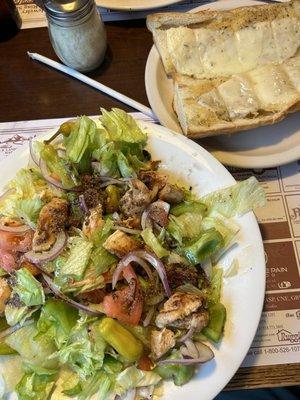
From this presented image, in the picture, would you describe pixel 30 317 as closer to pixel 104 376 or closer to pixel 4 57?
pixel 104 376

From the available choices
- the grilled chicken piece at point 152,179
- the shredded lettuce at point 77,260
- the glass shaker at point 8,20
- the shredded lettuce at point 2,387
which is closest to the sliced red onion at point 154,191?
the grilled chicken piece at point 152,179

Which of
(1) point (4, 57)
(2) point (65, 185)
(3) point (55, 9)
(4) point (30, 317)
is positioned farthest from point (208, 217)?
(1) point (4, 57)

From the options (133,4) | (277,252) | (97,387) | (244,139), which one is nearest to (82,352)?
(97,387)

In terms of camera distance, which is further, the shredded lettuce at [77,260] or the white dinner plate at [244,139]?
the white dinner plate at [244,139]

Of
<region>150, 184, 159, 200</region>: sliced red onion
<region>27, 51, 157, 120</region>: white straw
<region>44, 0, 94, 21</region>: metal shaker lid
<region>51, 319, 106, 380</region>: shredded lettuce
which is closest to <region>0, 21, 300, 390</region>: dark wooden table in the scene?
<region>27, 51, 157, 120</region>: white straw

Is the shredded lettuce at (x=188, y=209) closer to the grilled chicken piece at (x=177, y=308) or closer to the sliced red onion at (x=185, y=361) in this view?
the grilled chicken piece at (x=177, y=308)

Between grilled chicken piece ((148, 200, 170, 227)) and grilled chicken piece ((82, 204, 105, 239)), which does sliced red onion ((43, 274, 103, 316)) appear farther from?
grilled chicken piece ((148, 200, 170, 227))

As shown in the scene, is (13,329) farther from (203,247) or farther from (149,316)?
(203,247)
